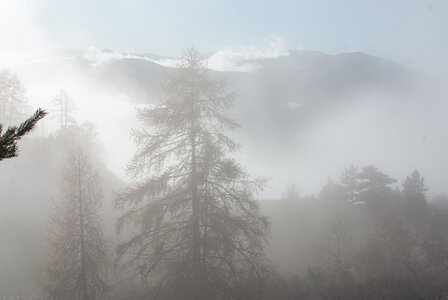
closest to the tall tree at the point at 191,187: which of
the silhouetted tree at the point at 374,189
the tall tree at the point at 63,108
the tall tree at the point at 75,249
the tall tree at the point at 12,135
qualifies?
the tall tree at the point at 75,249

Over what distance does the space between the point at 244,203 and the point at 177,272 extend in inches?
153

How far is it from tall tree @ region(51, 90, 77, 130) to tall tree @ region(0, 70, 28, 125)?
190 inches

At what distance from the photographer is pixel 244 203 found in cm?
1359

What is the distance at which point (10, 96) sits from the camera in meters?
43.1

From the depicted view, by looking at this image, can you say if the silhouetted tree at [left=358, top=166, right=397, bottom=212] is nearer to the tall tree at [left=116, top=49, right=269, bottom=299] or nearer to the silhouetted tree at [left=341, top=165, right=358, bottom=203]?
the silhouetted tree at [left=341, top=165, right=358, bottom=203]

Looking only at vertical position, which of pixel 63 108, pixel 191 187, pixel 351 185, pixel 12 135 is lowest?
pixel 12 135

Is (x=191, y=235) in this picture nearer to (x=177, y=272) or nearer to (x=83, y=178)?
(x=177, y=272)

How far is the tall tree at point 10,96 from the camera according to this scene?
42469 mm

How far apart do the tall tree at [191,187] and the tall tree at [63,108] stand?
115 ft

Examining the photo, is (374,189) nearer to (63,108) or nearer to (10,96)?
(63,108)

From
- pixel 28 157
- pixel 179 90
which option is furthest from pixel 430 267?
pixel 28 157

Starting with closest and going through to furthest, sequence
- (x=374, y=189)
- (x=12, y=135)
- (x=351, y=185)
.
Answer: (x=12, y=135)
(x=374, y=189)
(x=351, y=185)

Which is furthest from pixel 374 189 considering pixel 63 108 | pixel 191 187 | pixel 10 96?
pixel 10 96

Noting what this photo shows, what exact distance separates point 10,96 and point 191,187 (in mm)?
41856
